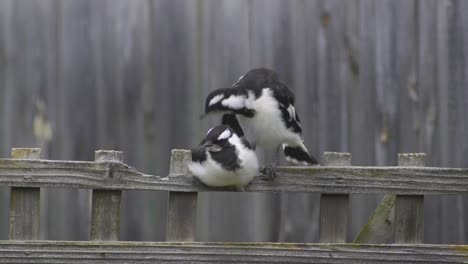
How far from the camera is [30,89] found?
16.7 feet

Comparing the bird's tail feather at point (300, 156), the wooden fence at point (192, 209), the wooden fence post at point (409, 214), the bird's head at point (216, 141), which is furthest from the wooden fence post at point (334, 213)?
the bird's tail feather at point (300, 156)

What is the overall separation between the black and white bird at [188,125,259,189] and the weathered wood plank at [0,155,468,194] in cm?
5

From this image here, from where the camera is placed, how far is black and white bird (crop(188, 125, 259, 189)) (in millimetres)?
3979

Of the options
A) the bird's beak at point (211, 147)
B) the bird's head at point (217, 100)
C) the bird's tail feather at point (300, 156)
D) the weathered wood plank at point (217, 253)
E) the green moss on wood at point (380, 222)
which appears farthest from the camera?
the bird's tail feather at point (300, 156)

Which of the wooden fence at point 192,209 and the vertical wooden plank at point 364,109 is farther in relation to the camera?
the vertical wooden plank at point 364,109

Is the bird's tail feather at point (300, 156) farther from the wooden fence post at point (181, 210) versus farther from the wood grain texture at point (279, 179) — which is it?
the wooden fence post at point (181, 210)

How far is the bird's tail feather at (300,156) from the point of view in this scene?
4902mm

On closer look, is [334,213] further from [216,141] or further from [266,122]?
[266,122]

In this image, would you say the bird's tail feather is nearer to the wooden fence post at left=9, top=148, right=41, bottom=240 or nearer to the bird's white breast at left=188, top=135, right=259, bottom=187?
the bird's white breast at left=188, top=135, right=259, bottom=187

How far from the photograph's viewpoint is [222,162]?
13.2 feet

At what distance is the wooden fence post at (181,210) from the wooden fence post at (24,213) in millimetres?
522

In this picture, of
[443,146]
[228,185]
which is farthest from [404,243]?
[443,146]

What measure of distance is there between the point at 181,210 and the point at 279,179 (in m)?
0.42

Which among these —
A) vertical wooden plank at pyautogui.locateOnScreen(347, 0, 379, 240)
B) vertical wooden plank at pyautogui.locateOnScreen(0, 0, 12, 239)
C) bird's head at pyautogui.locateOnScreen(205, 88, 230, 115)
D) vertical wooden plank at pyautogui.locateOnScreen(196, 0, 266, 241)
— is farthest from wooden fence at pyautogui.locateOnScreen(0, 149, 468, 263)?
vertical wooden plank at pyautogui.locateOnScreen(0, 0, 12, 239)
